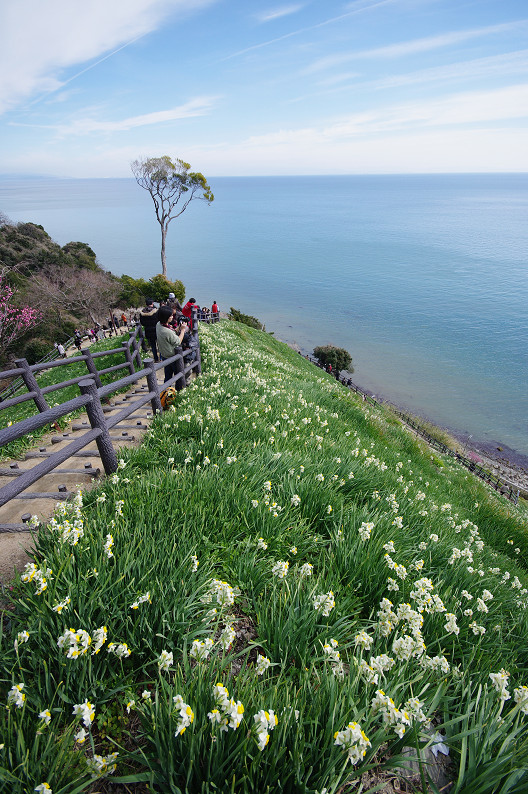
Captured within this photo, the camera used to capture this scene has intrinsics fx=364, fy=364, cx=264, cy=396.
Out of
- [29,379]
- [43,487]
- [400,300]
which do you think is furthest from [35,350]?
[400,300]

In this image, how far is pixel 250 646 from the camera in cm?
261

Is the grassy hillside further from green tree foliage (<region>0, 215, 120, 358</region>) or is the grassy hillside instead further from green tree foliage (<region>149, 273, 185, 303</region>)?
green tree foliage (<region>149, 273, 185, 303</region>)

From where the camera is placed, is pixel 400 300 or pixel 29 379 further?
pixel 400 300

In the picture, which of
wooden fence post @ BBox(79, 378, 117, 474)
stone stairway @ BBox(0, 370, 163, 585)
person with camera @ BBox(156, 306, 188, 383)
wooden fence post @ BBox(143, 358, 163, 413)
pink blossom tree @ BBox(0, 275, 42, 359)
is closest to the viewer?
stone stairway @ BBox(0, 370, 163, 585)

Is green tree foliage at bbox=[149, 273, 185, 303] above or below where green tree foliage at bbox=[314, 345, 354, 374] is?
above

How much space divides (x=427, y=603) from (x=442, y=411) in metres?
41.7

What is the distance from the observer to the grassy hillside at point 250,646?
1.97 metres

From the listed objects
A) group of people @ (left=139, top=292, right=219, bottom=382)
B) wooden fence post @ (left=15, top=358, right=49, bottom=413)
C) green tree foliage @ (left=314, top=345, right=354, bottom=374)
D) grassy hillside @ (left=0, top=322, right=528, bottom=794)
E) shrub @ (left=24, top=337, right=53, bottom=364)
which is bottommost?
green tree foliage @ (left=314, top=345, right=354, bottom=374)

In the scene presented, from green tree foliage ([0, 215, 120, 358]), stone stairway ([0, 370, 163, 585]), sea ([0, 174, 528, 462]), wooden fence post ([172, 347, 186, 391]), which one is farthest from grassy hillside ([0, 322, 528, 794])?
sea ([0, 174, 528, 462])

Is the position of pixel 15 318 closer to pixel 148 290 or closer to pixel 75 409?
pixel 148 290

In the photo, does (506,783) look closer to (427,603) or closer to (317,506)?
(427,603)

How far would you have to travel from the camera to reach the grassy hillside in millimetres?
1971

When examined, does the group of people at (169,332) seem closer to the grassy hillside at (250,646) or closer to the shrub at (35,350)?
the grassy hillside at (250,646)

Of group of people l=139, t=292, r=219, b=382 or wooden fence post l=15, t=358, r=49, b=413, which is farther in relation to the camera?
group of people l=139, t=292, r=219, b=382
